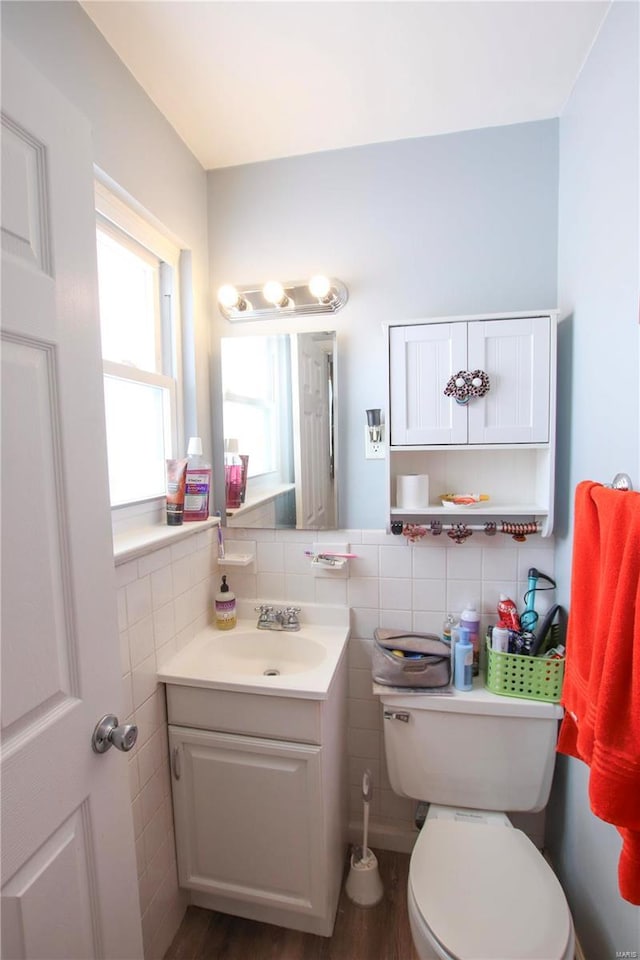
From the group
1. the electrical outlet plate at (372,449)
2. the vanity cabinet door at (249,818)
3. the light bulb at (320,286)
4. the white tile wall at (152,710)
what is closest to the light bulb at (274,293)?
the light bulb at (320,286)

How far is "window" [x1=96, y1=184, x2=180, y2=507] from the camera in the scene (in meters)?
1.19

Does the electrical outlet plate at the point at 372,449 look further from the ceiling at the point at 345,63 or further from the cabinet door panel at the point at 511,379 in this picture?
the ceiling at the point at 345,63

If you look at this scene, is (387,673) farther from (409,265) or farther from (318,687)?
(409,265)

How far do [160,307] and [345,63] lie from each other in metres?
0.87

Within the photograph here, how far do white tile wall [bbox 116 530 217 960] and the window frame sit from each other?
0.57 ft

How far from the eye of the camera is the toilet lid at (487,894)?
0.89 m

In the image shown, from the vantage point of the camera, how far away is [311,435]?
4.97ft

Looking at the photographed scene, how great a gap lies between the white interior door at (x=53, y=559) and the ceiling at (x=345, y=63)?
58 centimetres

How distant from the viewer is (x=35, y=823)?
583 mm

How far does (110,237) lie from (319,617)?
1385mm

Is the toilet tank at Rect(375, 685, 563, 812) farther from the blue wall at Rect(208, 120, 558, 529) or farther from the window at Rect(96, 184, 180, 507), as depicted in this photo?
the window at Rect(96, 184, 180, 507)

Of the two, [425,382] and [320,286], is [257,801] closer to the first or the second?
[425,382]

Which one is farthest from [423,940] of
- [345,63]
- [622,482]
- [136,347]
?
[345,63]

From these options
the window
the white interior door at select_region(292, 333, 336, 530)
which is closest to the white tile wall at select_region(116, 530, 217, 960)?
the window
